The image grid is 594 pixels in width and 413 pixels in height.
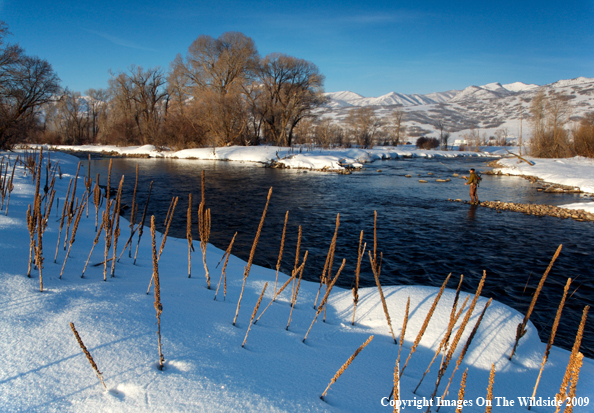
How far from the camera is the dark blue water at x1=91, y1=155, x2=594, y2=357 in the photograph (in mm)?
6426

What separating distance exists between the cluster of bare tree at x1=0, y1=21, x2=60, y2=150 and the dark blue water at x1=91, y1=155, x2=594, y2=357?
952 centimetres

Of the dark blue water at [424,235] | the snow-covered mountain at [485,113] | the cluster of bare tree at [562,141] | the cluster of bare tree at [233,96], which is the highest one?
the snow-covered mountain at [485,113]

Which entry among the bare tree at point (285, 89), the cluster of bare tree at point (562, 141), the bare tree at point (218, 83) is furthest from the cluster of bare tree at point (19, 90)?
the cluster of bare tree at point (562, 141)

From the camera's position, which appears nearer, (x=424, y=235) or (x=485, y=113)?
(x=424, y=235)

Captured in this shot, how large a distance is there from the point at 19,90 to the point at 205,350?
25.2 metres

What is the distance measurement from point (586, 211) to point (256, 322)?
48.5 ft

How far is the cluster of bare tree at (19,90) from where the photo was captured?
712 inches

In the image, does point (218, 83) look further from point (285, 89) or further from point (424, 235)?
point (424, 235)

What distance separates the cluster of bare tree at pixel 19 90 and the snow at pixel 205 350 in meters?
20.7

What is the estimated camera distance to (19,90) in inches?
762

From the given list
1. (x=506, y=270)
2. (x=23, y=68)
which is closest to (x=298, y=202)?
(x=506, y=270)

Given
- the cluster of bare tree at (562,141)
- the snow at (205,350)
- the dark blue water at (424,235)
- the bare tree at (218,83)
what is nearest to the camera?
the snow at (205,350)

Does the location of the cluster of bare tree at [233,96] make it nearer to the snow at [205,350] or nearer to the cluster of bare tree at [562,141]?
the cluster of bare tree at [562,141]

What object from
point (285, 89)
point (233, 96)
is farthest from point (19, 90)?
point (285, 89)
